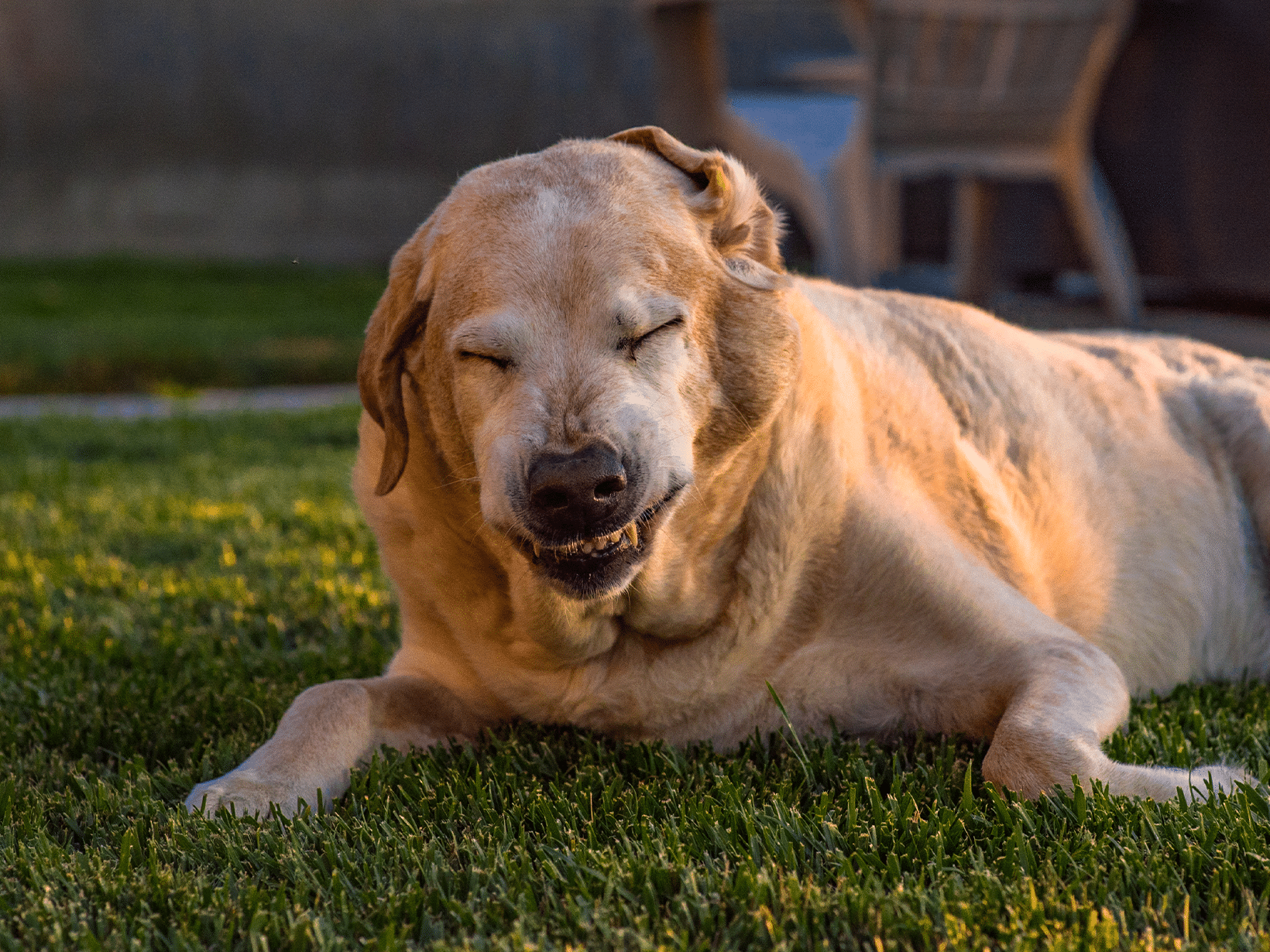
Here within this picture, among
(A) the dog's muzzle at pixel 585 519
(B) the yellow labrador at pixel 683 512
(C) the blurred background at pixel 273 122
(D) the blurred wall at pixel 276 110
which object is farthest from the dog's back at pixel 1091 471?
(D) the blurred wall at pixel 276 110

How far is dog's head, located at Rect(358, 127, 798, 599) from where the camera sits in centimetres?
203

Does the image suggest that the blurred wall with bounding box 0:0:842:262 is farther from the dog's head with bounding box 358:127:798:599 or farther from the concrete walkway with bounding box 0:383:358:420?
the dog's head with bounding box 358:127:798:599

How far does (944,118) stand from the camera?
251 inches

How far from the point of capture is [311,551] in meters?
4.22

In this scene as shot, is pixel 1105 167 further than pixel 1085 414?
Yes

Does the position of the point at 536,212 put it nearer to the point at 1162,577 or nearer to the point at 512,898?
the point at 512,898

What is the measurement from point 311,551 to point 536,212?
7.64 feet

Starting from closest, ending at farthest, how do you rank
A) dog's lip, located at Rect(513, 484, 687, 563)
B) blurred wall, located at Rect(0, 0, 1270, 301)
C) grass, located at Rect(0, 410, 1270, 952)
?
1. grass, located at Rect(0, 410, 1270, 952)
2. dog's lip, located at Rect(513, 484, 687, 563)
3. blurred wall, located at Rect(0, 0, 1270, 301)

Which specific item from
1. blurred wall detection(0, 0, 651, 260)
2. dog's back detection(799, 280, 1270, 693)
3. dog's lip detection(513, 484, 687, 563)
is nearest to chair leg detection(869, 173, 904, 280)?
dog's back detection(799, 280, 1270, 693)

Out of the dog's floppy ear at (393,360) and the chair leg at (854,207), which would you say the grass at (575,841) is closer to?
the dog's floppy ear at (393,360)

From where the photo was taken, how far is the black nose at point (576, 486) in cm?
196

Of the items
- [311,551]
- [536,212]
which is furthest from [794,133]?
[536,212]

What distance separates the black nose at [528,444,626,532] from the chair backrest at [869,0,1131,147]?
15.3ft

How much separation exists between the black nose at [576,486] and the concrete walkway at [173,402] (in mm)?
5751
